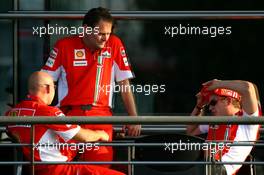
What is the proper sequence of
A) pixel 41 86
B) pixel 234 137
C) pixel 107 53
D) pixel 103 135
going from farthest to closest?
1. pixel 107 53
2. pixel 234 137
3. pixel 103 135
4. pixel 41 86

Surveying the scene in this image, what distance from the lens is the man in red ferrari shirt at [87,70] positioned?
5594mm

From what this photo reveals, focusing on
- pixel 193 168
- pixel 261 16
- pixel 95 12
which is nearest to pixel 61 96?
pixel 95 12

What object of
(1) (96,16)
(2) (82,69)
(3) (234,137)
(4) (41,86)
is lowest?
(3) (234,137)

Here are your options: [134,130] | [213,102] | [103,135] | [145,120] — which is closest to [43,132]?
[103,135]

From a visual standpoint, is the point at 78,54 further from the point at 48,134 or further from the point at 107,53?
the point at 48,134

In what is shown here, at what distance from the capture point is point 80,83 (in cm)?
560

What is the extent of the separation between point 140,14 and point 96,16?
422 millimetres

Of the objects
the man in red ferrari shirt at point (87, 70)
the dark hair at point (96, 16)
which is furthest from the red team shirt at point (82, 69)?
the dark hair at point (96, 16)

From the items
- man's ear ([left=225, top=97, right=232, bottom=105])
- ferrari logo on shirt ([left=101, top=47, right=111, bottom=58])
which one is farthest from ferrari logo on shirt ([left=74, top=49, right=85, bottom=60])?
man's ear ([left=225, top=97, right=232, bottom=105])

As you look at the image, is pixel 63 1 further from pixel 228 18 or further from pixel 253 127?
pixel 253 127

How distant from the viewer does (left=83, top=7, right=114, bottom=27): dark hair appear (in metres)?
5.47

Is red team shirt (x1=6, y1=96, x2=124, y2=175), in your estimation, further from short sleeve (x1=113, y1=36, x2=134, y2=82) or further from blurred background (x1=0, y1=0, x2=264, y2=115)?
blurred background (x1=0, y1=0, x2=264, y2=115)

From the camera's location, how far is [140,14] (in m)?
5.80

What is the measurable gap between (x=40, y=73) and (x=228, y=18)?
4.51ft
